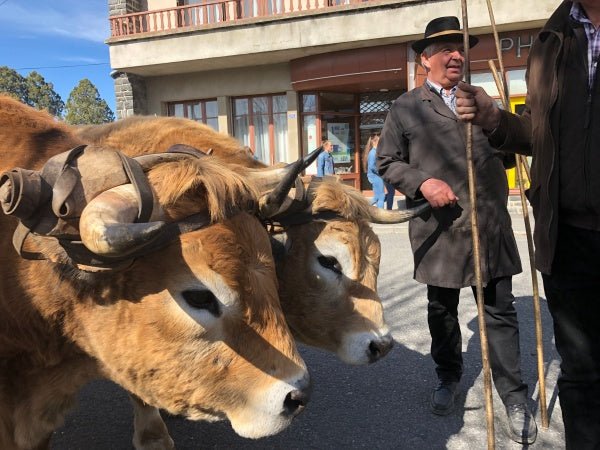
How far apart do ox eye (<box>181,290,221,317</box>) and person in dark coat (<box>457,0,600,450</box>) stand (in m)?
1.32

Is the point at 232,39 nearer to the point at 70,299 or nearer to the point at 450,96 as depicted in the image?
the point at 450,96

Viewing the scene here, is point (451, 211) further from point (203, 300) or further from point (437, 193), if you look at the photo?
point (203, 300)

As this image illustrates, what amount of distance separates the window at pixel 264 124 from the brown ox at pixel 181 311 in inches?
537

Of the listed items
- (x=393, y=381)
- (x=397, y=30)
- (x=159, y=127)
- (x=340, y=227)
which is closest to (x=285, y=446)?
(x=393, y=381)

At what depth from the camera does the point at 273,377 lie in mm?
1637

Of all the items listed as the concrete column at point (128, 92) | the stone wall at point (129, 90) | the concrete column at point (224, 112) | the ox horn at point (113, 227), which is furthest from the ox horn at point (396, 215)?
the stone wall at point (129, 90)

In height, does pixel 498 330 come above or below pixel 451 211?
below

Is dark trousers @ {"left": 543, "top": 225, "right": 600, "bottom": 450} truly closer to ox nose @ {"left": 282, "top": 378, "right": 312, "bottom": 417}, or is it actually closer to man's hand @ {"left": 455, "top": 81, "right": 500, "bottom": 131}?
man's hand @ {"left": 455, "top": 81, "right": 500, "bottom": 131}

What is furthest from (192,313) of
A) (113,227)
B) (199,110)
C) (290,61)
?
(199,110)

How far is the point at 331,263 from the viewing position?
8.22 feet

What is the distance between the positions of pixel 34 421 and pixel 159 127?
4.84ft

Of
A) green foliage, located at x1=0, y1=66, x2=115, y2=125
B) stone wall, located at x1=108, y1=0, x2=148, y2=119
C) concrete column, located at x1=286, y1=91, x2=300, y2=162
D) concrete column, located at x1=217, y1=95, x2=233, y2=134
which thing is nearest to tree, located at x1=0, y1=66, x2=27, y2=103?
green foliage, located at x1=0, y1=66, x2=115, y2=125

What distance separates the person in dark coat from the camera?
1.93 m

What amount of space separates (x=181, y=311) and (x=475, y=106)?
4.91 feet
